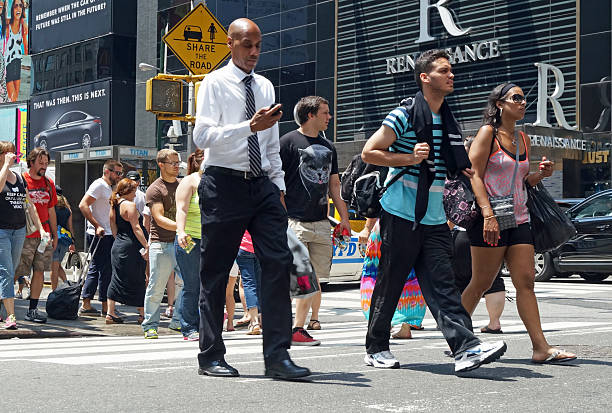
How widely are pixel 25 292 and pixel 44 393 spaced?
10.5 m

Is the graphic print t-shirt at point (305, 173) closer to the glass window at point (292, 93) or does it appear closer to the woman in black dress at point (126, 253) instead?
the woman in black dress at point (126, 253)

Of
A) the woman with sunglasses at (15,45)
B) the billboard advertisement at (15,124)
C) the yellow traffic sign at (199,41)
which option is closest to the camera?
the yellow traffic sign at (199,41)

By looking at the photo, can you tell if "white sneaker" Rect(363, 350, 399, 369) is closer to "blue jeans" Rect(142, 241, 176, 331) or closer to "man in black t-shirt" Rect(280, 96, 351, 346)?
"man in black t-shirt" Rect(280, 96, 351, 346)

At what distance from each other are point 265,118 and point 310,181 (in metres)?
2.91

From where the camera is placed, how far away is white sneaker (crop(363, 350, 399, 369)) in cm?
596

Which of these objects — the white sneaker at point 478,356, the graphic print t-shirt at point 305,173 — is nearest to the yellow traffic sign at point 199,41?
the graphic print t-shirt at point 305,173

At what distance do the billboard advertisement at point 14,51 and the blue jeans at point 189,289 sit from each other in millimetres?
62476

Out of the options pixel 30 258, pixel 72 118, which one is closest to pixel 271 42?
pixel 72 118

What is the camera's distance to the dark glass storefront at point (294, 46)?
39562 mm

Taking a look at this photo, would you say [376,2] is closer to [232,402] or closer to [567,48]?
[567,48]

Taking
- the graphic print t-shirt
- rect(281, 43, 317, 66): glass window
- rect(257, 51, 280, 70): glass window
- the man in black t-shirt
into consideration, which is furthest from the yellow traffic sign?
rect(257, 51, 280, 70): glass window

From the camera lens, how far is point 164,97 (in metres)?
12.8

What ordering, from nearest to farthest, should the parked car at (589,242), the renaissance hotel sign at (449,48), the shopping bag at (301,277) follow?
the shopping bag at (301,277) → the parked car at (589,242) → the renaissance hotel sign at (449,48)

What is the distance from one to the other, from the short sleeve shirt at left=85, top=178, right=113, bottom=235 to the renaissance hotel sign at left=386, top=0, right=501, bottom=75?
21631 mm
